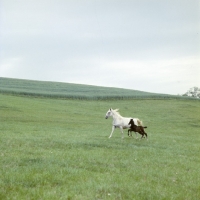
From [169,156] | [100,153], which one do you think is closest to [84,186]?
[100,153]

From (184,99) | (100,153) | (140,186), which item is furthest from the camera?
(184,99)

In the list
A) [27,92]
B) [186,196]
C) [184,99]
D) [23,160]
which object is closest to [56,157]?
[23,160]

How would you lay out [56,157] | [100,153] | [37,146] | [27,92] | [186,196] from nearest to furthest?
[186,196] < [56,157] < [100,153] < [37,146] < [27,92]

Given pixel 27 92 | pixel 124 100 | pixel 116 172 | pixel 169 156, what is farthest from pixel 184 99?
pixel 116 172

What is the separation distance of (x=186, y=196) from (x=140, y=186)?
1358 mm

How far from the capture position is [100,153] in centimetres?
1401

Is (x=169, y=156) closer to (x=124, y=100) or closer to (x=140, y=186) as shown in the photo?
(x=140, y=186)

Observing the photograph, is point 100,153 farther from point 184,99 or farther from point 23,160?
point 184,99

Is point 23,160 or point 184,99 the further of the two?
point 184,99

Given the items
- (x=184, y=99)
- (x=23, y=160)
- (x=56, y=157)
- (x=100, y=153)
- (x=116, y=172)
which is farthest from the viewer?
(x=184, y=99)

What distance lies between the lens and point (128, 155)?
14.1 meters

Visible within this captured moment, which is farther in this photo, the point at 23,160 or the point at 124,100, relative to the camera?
the point at 124,100

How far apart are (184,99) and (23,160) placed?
68529mm

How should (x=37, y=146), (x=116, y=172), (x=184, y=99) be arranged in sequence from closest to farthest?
1. (x=116, y=172)
2. (x=37, y=146)
3. (x=184, y=99)
